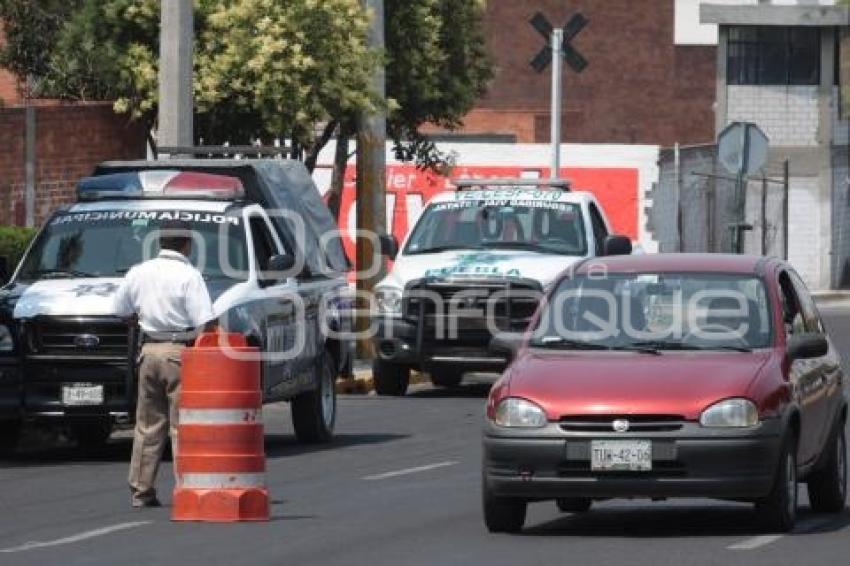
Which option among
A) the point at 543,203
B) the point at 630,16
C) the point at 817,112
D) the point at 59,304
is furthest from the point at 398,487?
the point at 630,16

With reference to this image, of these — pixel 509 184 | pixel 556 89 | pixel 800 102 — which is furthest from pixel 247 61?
pixel 800 102

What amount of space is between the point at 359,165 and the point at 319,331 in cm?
952

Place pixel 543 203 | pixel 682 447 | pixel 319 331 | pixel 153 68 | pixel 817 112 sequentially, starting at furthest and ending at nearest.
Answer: pixel 817 112
pixel 153 68
pixel 543 203
pixel 319 331
pixel 682 447

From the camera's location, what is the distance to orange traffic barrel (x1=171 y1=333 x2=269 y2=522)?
51.0 ft

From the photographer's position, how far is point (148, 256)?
21.3 meters

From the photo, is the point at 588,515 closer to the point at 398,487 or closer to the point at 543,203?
the point at 398,487

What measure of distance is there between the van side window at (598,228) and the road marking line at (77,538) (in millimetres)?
13035

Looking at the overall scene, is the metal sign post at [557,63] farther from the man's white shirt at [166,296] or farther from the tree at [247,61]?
the man's white shirt at [166,296]

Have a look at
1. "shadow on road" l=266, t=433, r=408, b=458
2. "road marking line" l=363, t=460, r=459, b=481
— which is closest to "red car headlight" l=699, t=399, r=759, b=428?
"road marking line" l=363, t=460, r=459, b=481

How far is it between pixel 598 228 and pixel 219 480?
44.5ft

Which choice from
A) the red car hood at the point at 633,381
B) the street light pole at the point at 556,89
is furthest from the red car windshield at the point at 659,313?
the street light pole at the point at 556,89

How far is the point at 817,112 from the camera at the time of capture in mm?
67250

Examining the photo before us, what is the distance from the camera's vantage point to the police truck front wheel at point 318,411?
22344 mm

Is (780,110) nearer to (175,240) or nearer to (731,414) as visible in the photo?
(175,240)
